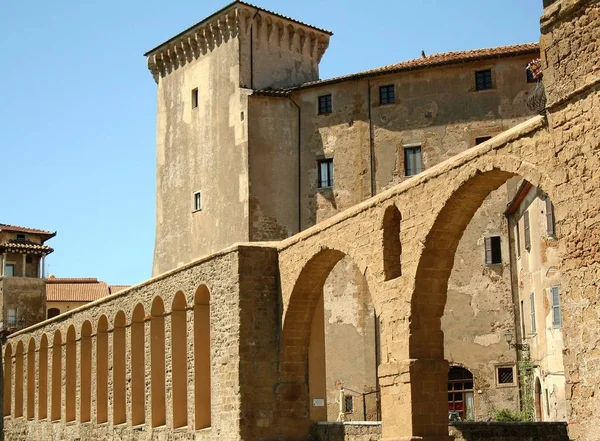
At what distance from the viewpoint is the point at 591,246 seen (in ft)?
42.9

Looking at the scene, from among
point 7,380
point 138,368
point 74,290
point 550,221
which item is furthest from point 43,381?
point 74,290

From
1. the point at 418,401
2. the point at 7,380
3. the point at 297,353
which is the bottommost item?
the point at 418,401

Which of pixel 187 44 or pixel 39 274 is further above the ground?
pixel 187 44

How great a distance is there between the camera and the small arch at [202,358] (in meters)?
25.4

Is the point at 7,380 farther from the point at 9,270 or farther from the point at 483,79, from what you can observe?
the point at 483,79

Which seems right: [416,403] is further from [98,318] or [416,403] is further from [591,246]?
[98,318]

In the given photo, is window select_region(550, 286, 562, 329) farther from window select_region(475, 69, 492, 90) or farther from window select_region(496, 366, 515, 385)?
window select_region(475, 69, 492, 90)

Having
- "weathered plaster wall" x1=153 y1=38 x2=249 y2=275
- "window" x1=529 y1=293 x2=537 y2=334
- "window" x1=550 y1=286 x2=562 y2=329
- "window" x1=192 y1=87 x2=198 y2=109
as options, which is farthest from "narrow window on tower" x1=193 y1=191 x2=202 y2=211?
"window" x1=550 y1=286 x2=562 y2=329

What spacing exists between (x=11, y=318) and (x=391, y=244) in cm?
3435

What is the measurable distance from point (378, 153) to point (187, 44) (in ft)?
35.6

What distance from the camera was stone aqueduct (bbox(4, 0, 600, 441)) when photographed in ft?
43.8

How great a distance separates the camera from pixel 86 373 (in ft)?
115

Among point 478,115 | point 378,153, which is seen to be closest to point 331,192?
point 378,153

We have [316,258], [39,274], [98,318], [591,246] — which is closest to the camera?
[591,246]
